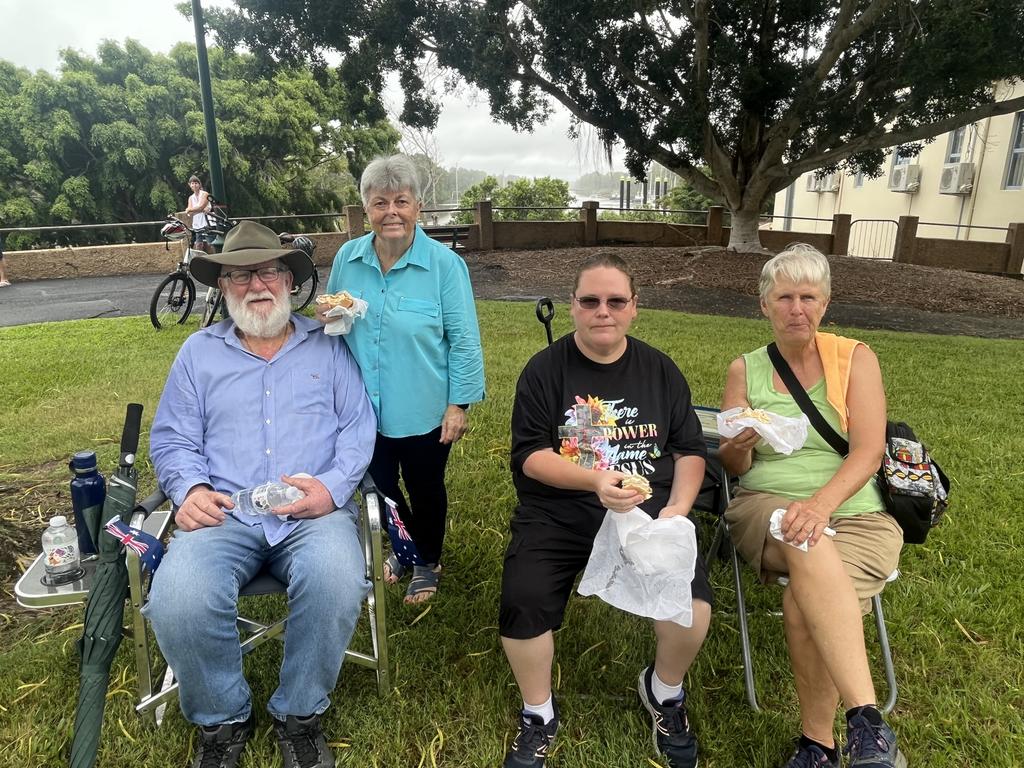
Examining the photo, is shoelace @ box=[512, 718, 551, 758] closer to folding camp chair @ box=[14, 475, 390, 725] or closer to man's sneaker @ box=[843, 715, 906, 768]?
folding camp chair @ box=[14, 475, 390, 725]

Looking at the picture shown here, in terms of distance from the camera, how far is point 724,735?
2.27 meters

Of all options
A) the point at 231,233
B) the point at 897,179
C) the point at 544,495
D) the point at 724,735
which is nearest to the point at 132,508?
→ the point at 231,233

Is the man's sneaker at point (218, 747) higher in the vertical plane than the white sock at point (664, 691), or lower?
lower

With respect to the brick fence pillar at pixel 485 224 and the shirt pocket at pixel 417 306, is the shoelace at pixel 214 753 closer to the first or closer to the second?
the shirt pocket at pixel 417 306

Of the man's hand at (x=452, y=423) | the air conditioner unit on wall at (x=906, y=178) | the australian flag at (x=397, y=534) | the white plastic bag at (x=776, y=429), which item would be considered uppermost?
the air conditioner unit on wall at (x=906, y=178)

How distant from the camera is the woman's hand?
212 cm

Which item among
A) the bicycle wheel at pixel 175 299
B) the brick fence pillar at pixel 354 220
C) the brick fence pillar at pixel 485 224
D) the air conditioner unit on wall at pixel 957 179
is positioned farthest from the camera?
the brick fence pillar at pixel 485 224

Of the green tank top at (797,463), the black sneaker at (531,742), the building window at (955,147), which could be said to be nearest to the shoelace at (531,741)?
the black sneaker at (531,742)

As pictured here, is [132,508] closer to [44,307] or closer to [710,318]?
[710,318]

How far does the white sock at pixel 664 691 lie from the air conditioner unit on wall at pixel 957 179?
19.8 meters

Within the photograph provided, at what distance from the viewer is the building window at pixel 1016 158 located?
15766mm

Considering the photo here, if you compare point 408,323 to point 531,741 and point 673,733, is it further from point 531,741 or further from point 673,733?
point 673,733

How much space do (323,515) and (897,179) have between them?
23.2m

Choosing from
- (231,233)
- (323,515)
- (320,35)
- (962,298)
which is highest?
(320,35)
